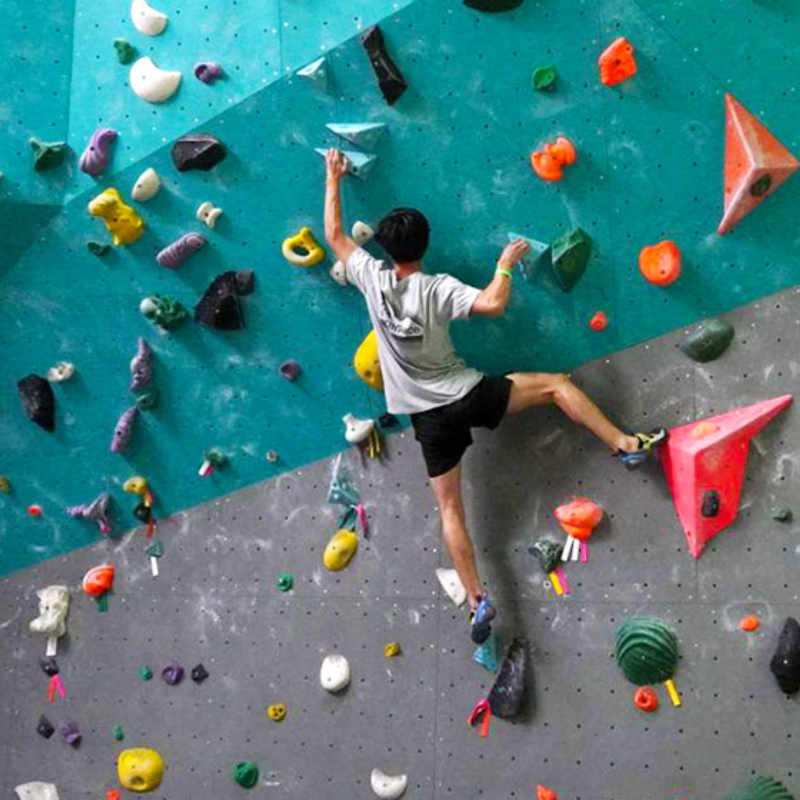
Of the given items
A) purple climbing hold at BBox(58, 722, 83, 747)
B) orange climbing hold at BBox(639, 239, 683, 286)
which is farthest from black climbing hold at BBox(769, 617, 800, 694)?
purple climbing hold at BBox(58, 722, 83, 747)

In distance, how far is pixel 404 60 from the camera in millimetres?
3807

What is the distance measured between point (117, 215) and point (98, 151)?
0.22 metres

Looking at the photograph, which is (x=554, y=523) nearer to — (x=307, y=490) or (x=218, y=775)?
(x=307, y=490)

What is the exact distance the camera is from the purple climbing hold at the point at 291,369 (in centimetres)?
418

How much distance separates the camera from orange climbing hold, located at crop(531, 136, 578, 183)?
3.69m

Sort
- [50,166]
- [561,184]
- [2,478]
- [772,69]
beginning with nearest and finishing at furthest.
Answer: [772,69] → [561,184] → [50,166] → [2,478]

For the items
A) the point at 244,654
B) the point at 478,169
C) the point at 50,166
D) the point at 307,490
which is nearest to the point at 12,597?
the point at 244,654

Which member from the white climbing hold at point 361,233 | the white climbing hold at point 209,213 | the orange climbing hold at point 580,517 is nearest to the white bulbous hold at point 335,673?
the orange climbing hold at point 580,517

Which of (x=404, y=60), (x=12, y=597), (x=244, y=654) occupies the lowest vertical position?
(x=12, y=597)

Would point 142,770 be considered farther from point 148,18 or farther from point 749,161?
point 749,161

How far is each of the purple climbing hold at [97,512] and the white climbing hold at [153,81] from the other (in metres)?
1.45

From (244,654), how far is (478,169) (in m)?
1.87

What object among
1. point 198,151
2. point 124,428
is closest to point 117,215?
point 198,151

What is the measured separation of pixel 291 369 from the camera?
4180mm
